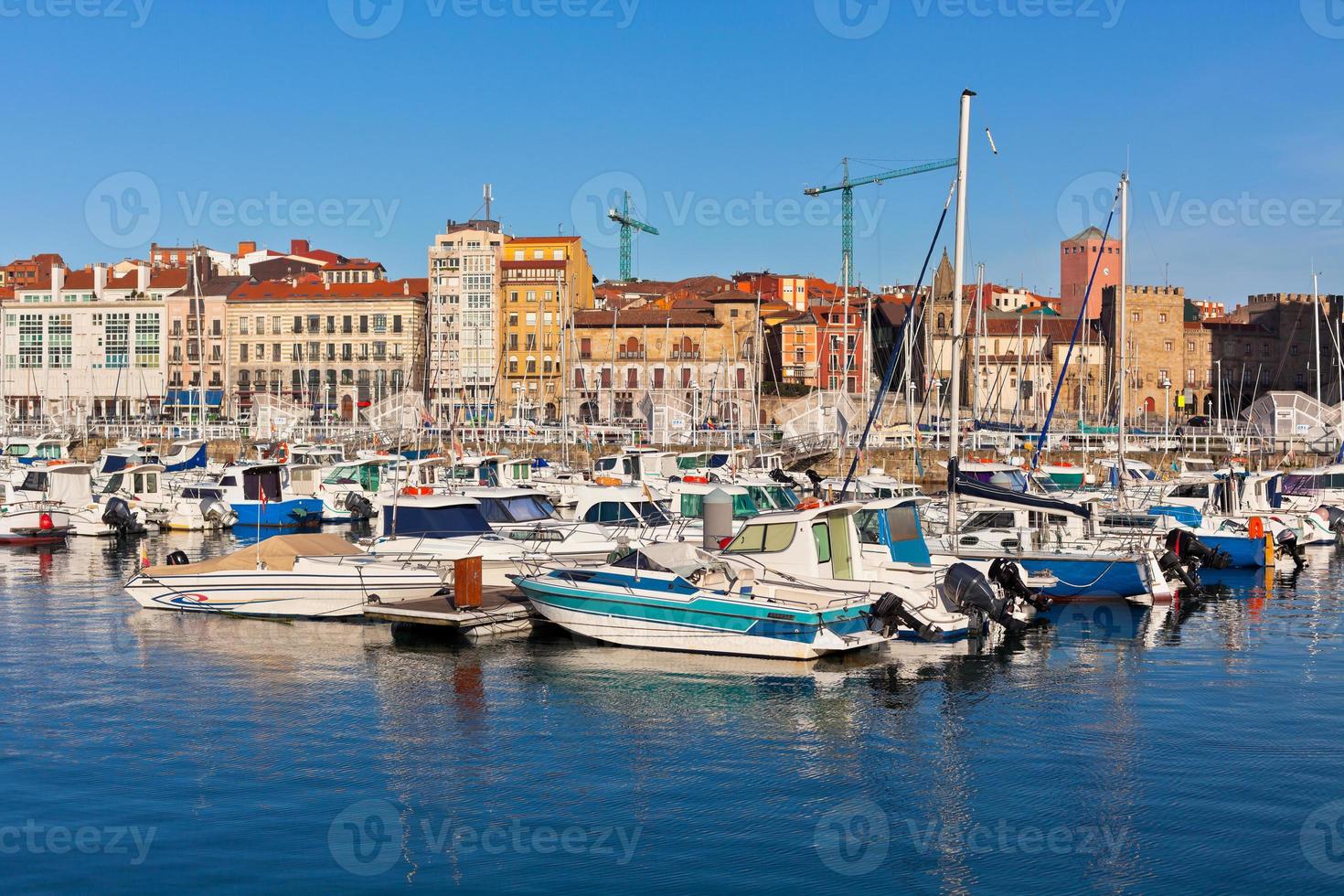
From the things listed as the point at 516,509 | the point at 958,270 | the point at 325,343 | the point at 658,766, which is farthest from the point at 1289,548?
the point at 325,343

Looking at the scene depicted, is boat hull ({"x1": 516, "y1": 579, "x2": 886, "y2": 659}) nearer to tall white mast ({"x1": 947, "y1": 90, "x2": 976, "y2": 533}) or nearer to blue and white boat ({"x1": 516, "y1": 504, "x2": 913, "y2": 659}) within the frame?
blue and white boat ({"x1": 516, "y1": 504, "x2": 913, "y2": 659})

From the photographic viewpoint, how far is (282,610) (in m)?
25.6

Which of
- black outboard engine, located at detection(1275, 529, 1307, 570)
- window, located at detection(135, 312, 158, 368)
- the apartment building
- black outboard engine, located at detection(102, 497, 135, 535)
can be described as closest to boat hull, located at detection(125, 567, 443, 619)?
black outboard engine, located at detection(102, 497, 135, 535)

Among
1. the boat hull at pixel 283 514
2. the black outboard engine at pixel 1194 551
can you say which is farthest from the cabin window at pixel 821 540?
the boat hull at pixel 283 514

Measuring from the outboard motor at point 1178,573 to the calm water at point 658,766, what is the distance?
4.98 m

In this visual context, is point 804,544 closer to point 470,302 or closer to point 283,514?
point 283,514

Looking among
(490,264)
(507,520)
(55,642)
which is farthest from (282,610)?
(490,264)

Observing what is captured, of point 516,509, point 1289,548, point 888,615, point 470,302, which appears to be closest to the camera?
point 888,615

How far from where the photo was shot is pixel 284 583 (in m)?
25.5

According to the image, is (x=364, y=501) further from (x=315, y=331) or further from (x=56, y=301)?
(x=56, y=301)

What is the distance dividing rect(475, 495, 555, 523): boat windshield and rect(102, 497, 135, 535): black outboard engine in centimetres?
1614

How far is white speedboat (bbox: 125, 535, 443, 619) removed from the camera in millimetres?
25156

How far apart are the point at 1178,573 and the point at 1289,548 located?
7314mm

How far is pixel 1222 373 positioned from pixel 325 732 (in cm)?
11202
